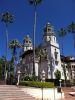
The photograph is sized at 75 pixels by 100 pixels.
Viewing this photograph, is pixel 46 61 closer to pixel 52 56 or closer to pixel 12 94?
pixel 52 56

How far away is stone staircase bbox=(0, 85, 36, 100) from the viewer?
89.6ft

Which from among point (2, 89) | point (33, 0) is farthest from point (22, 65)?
point (2, 89)

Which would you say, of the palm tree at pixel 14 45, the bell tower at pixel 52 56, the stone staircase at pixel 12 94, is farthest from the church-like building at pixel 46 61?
the stone staircase at pixel 12 94

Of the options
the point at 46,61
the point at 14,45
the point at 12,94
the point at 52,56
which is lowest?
the point at 12,94

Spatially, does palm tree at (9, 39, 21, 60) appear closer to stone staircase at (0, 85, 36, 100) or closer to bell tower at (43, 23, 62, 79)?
bell tower at (43, 23, 62, 79)

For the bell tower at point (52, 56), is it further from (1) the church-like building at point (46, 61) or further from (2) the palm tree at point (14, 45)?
(2) the palm tree at point (14, 45)

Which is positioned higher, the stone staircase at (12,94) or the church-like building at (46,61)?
the church-like building at (46,61)

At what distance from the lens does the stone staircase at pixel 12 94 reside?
1075 inches

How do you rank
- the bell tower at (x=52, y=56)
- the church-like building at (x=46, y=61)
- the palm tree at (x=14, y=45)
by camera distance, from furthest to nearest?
the palm tree at (x=14, y=45)
the bell tower at (x=52, y=56)
the church-like building at (x=46, y=61)

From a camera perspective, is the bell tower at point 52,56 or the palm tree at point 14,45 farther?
the palm tree at point 14,45

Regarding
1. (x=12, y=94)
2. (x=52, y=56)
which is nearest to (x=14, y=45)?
(x=52, y=56)

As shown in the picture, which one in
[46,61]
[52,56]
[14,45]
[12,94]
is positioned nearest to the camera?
[12,94]

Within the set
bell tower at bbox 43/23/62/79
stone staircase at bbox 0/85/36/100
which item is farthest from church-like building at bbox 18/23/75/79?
stone staircase at bbox 0/85/36/100

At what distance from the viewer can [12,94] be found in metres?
28.4
